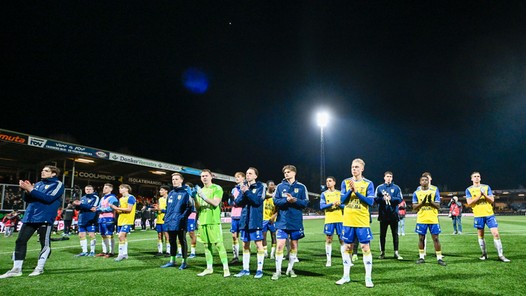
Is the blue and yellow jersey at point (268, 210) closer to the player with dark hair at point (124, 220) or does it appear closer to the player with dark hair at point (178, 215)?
the player with dark hair at point (178, 215)

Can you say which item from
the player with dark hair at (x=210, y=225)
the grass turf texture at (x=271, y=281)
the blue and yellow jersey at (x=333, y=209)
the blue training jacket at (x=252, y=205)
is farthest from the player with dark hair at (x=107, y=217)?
the blue and yellow jersey at (x=333, y=209)

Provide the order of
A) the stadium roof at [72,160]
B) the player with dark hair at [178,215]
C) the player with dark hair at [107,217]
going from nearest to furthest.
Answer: the player with dark hair at [178,215], the player with dark hair at [107,217], the stadium roof at [72,160]

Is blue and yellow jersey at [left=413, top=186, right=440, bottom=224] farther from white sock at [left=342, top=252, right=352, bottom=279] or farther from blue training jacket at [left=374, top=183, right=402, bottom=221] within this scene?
white sock at [left=342, top=252, right=352, bottom=279]

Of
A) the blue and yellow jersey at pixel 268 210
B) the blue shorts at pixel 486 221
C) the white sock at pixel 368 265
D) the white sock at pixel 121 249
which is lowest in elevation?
the white sock at pixel 121 249

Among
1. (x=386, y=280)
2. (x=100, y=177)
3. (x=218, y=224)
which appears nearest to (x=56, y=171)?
(x=218, y=224)

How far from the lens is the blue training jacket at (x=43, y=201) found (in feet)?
22.3

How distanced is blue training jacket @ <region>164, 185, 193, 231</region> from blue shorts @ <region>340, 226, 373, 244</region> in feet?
12.3

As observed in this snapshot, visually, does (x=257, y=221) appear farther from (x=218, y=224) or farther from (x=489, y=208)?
(x=489, y=208)

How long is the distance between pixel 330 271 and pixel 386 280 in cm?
132

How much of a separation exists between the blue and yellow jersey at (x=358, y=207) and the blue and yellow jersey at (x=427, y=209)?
2939mm

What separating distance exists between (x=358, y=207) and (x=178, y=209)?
418 centimetres

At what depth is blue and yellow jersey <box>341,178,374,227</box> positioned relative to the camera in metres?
6.01

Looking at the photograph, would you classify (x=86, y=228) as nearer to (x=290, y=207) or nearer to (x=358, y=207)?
(x=290, y=207)

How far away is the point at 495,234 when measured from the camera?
839 cm
